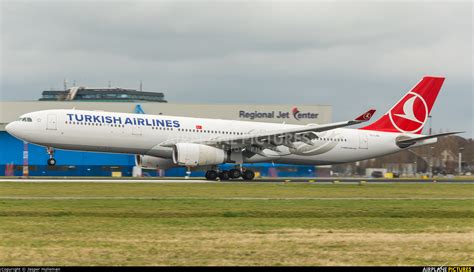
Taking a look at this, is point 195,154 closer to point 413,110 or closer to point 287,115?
point 413,110

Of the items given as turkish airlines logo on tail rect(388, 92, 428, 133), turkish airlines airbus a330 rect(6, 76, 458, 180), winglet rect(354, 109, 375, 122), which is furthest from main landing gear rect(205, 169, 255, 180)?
turkish airlines logo on tail rect(388, 92, 428, 133)

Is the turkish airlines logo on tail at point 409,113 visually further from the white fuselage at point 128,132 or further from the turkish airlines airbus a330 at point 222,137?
the white fuselage at point 128,132

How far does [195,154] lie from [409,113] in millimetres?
17804

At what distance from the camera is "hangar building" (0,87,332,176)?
68750 mm

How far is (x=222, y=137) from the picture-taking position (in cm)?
4741

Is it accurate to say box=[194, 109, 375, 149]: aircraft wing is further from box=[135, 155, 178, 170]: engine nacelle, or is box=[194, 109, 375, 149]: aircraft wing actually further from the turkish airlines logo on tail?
the turkish airlines logo on tail

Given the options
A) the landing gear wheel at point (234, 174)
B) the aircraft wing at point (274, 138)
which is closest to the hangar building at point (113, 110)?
the landing gear wheel at point (234, 174)

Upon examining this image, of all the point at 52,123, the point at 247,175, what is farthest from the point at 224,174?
the point at 52,123

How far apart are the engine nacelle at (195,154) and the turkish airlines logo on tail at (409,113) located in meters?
15.2

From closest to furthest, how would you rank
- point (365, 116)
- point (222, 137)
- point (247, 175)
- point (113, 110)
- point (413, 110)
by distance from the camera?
1. point (365, 116)
2. point (247, 175)
3. point (222, 137)
4. point (413, 110)
5. point (113, 110)

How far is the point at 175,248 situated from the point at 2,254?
3465 millimetres

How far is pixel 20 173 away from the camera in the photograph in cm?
6700

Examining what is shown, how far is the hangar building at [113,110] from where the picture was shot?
6875 centimetres

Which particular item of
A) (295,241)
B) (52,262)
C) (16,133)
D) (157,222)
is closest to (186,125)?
(16,133)
